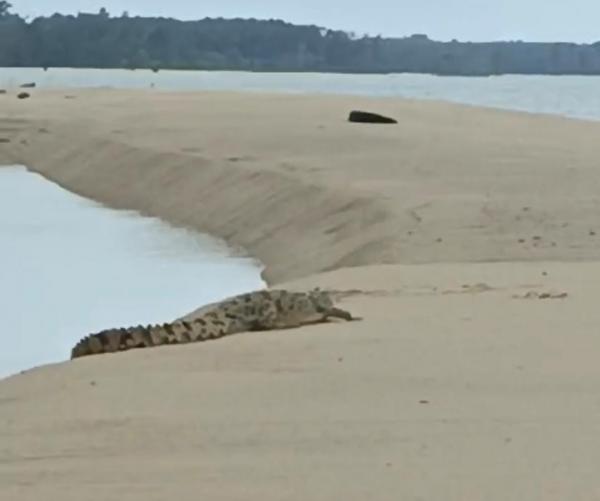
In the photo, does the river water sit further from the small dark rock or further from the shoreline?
the small dark rock

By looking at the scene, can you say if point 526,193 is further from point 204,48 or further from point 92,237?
point 204,48

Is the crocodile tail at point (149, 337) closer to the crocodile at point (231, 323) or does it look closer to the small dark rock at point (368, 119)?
the crocodile at point (231, 323)

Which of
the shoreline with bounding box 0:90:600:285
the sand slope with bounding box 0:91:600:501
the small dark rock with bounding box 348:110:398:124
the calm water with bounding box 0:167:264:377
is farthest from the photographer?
the small dark rock with bounding box 348:110:398:124

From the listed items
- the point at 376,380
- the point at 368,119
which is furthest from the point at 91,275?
the point at 368,119

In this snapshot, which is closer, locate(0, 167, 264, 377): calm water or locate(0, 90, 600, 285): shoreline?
locate(0, 167, 264, 377): calm water

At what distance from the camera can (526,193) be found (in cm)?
1521

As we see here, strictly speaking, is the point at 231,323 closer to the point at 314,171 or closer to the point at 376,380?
the point at 376,380

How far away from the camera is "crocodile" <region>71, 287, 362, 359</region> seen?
7.77 m

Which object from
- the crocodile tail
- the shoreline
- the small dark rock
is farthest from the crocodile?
the small dark rock

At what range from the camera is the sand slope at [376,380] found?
464 cm

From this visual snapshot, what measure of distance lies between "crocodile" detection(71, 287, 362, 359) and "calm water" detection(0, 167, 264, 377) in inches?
38.8

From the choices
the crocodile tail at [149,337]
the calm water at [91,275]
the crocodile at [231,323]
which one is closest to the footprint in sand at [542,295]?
the crocodile at [231,323]

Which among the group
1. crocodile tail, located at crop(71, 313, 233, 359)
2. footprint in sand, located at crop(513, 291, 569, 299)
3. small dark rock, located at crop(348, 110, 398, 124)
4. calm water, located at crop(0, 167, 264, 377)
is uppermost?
footprint in sand, located at crop(513, 291, 569, 299)

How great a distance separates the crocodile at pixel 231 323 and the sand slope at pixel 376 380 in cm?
29
